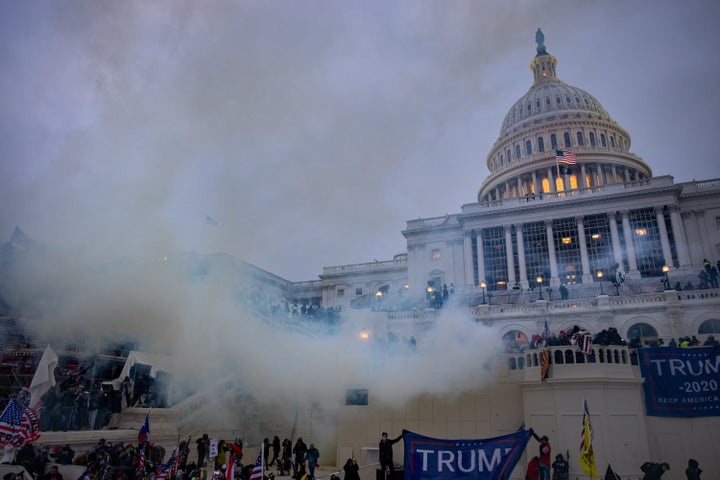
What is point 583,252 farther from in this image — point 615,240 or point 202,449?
point 202,449

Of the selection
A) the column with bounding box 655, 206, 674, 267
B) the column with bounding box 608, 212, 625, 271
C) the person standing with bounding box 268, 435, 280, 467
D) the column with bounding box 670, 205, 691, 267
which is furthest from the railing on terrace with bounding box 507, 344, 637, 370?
the column with bounding box 670, 205, 691, 267

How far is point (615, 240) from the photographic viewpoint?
4606cm

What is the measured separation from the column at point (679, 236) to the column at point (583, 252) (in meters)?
7.27

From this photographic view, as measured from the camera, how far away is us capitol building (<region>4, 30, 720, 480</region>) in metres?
16.5

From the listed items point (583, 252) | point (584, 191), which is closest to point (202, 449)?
point (583, 252)

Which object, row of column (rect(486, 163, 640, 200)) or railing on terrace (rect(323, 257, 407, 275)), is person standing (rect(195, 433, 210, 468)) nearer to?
railing on terrace (rect(323, 257, 407, 275))

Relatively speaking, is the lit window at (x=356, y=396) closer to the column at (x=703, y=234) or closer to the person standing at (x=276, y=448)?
the person standing at (x=276, y=448)

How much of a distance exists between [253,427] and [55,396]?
8.27 m

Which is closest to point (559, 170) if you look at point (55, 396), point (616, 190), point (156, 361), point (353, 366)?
point (616, 190)

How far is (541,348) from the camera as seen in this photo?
17.6 meters

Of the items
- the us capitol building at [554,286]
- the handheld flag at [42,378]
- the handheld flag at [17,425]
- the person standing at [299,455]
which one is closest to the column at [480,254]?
the us capitol building at [554,286]

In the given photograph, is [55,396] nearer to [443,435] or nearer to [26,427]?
[26,427]

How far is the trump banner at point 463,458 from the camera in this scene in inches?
436

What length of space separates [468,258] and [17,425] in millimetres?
42436
